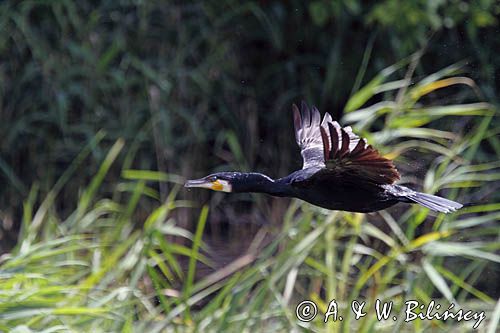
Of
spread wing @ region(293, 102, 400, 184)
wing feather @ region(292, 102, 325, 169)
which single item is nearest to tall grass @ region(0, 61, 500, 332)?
wing feather @ region(292, 102, 325, 169)

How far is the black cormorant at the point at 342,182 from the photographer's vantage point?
63.1 inches

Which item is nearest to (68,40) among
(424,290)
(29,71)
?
(29,71)

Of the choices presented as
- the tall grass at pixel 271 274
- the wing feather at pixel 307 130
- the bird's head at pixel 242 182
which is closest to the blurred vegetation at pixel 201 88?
the tall grass at pixel 271 274

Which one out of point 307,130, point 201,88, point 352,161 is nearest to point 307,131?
point 307,130

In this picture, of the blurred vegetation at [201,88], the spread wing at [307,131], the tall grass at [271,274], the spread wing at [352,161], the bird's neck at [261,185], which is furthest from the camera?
the blurred vegetation at [201,88]

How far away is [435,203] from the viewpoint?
5.62ft

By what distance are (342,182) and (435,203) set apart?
188 mm

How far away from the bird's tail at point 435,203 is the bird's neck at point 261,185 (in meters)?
0.23

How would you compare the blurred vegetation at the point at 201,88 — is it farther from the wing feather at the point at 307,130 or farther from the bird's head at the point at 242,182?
the bird's head at the point at 242,182

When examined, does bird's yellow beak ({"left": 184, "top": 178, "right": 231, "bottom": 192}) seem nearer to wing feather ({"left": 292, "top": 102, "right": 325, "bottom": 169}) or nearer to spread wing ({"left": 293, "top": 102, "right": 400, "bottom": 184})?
spread wing ({"left": 293, "top": 102, "right": 400, "bottom": 184})

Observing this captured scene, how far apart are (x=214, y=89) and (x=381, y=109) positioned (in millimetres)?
2141

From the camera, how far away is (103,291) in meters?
2.86

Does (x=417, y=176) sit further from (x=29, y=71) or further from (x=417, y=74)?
(x=29, y=71)

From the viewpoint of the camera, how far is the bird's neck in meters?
1.70
